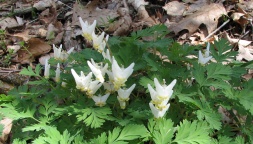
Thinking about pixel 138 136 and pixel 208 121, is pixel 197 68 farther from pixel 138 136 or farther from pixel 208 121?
pixel 138 136

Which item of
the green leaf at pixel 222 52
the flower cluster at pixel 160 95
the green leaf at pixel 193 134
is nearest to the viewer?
the flower cluster at pixel 160 95

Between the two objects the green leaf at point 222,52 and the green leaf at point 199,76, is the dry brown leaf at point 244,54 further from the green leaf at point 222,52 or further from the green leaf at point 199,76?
the green leaf at point 199,76

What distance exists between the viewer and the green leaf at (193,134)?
7.69 feet

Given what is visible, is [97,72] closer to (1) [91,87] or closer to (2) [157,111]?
(1) [91,87]

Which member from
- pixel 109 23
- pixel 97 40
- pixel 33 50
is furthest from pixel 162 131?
pixel 33 50

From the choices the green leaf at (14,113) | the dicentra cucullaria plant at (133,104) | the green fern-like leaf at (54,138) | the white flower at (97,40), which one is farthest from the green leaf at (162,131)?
the green leaf at (14,113)

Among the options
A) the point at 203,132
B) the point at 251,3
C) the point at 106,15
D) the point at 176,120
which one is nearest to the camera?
the point at 203,132

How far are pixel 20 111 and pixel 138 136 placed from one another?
1.11 meters

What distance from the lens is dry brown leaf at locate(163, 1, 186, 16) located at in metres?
4.96

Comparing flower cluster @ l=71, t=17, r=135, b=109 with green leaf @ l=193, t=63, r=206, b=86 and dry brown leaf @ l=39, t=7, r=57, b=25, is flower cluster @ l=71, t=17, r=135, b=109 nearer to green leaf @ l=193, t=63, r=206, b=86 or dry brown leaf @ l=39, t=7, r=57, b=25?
green leaf @ l=193, t=63, r=206, b=86

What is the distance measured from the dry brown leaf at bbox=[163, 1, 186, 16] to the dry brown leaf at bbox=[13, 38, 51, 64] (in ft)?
6.47

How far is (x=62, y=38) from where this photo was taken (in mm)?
4965

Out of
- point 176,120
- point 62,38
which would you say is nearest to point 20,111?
point 176,120

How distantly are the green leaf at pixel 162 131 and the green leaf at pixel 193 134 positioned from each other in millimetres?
99
